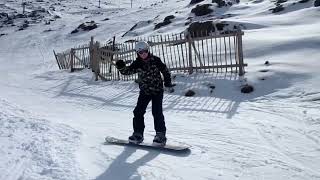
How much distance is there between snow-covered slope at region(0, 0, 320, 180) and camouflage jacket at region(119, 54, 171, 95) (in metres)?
0.97

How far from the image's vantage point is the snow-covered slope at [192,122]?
6.56 meters

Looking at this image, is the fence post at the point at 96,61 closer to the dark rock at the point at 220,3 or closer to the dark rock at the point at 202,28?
the dark rock at the point at 202,28

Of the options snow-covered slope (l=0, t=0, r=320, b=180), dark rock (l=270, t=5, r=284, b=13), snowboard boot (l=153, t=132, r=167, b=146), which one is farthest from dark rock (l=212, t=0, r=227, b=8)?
snowboard boot (l=153, t=132, r=167, b=146)

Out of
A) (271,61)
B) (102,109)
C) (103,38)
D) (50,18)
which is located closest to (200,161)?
(102,109)

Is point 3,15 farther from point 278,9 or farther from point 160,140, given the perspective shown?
point 160,140

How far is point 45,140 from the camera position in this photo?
7906 mm

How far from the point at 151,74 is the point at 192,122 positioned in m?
2.69

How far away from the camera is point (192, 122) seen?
1001 cm

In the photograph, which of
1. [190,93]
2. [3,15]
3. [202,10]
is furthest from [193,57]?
[3,15]

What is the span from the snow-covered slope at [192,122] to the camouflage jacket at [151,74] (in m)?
0.97

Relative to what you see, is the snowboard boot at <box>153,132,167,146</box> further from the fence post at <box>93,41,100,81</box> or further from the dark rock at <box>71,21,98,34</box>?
the dark rock at <box>71,21,98,34</box>

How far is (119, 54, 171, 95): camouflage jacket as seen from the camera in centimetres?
757

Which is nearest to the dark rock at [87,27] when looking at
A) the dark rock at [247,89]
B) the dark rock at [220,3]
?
the dark rock at [220,3]

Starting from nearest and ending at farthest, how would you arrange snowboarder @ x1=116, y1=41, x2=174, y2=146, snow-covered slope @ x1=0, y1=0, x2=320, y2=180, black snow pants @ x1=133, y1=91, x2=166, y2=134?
snow-covered slope @ x1=0, y1=0, x2=320, y2=180 → snowboarder @ x1=116, y1=41, x2=174, y2=146 → black snow pants @ x1=133, y1=91, x2=166, y2=134
